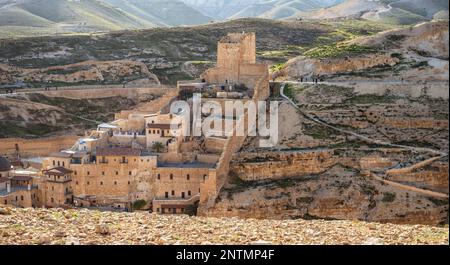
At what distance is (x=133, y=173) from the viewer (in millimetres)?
36219

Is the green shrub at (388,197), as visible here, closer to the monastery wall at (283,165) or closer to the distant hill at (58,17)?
the monastery wall at (283,165)

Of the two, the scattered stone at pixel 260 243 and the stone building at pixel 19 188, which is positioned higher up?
the scattered stone at pixel 260 243

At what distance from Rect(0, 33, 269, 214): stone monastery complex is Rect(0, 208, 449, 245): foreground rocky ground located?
1717 centimetres

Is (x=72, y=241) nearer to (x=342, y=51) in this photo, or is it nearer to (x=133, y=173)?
(x=133, y=173)

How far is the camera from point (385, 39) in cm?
6322

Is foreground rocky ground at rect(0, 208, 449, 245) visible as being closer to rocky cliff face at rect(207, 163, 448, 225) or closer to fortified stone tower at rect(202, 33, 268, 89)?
rocky cliff face at rect(207, 163, 448, 225)

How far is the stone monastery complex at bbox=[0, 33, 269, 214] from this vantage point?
35.6 meters

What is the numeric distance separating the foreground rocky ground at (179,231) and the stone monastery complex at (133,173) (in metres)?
17.2

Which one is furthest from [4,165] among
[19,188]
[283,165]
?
[283,165]

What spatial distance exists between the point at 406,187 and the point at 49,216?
23.9 m

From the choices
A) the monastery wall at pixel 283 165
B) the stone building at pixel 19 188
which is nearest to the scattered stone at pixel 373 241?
the monastery wall at pixel 283 165

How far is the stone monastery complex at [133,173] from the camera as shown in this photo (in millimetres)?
35594

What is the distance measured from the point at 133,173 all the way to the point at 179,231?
20.8 m
